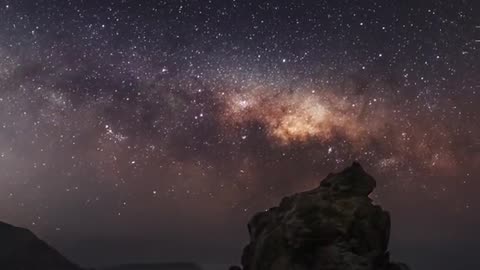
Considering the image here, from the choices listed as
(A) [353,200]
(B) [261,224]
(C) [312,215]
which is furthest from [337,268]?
→ (B) [261,224]

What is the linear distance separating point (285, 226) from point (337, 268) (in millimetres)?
6402

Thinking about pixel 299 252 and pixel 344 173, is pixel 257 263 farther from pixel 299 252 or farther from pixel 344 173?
pixel 344 173

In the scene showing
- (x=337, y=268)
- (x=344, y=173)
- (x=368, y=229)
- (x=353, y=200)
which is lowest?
(x=337, y=268)

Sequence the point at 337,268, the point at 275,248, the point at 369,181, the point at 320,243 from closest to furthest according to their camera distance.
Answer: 1. the point at 337,268
2. the point at 320,243
3. the point at 275,248
4. the point at 369,181

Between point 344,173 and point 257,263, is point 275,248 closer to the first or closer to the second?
point 257,263

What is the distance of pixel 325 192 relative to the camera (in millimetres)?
42531

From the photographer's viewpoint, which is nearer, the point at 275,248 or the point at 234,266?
the point at 275,248

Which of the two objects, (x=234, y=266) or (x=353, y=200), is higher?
(x=353, y=200)

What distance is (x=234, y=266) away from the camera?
151 ft

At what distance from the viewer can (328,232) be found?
37875 millimetres

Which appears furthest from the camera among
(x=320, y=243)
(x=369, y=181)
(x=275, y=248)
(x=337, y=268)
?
(x=369, y=181)

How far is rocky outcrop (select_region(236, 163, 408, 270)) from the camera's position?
37.1 meters

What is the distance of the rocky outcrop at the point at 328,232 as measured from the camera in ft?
122

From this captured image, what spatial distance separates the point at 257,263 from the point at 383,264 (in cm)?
1189
